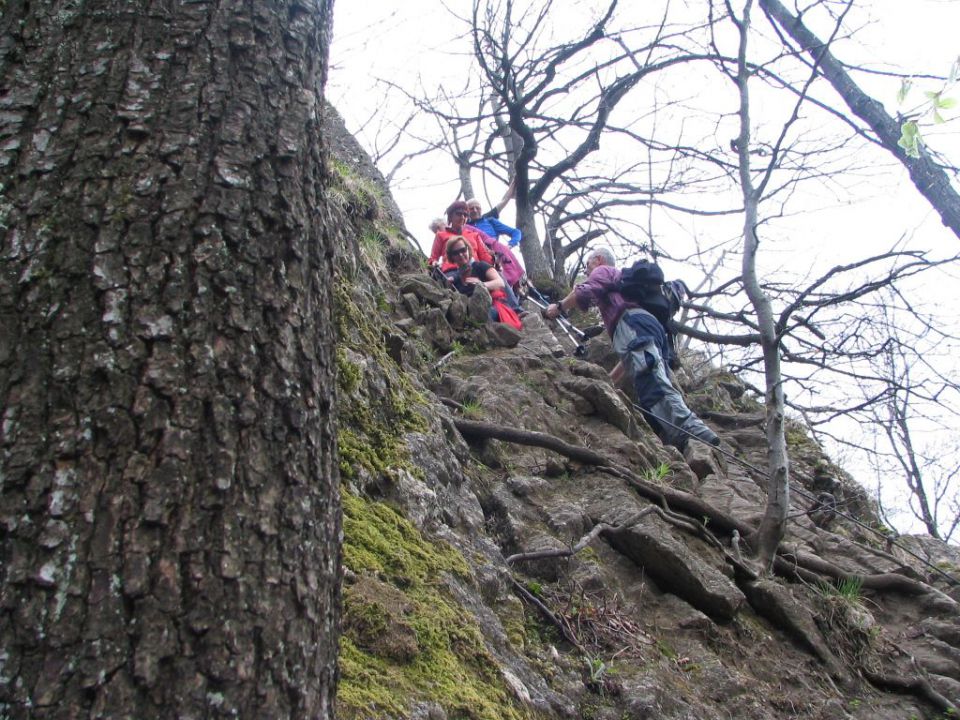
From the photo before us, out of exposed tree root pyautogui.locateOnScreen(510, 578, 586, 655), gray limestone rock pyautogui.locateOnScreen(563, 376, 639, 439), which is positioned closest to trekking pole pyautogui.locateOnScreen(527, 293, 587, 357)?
gray limestone rock pyautogui.locateOnScreen(563, 376, 639, 439)

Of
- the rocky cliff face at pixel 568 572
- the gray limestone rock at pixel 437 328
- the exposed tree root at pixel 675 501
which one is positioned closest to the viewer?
the rocky cliff face at pixel 568 572

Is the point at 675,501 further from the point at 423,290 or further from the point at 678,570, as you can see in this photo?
the point at 423,290

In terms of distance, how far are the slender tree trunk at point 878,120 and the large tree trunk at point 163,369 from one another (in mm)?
3801

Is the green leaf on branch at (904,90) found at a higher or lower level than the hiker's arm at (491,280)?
lower

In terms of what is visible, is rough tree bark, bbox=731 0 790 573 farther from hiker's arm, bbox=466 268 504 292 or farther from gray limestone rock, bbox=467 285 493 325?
hiker's arm, bbox=466 268 504 292

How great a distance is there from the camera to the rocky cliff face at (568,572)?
2807 millimetres

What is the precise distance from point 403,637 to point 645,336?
490cm

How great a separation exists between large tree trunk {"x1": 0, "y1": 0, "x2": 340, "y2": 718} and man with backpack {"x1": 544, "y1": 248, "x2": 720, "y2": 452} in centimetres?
520

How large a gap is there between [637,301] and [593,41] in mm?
4187

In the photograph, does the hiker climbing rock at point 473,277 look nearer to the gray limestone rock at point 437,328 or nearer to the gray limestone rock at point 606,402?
the gray limestone rock at point 437,328

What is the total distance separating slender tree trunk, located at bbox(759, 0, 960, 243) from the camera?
4289 millimetres

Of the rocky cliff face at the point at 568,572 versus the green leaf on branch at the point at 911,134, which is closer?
the green leaf on branch at the point at 911,134

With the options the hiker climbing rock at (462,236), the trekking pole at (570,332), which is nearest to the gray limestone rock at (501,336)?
the trekking pole at (570,332)

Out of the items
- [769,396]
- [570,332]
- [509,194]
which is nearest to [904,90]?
[769,396]
